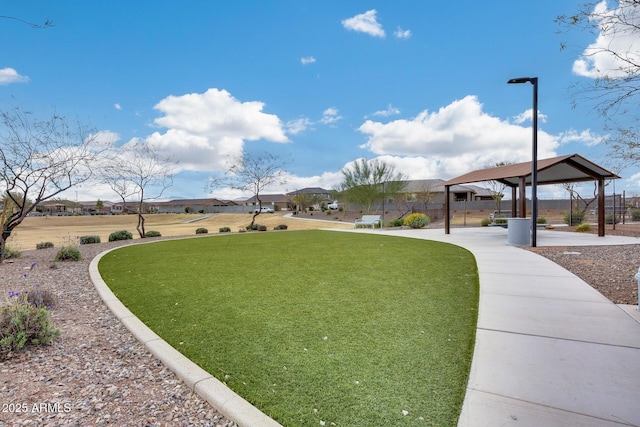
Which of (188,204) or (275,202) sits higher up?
(275,202)

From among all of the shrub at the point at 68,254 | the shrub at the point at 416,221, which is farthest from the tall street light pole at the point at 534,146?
the shrub at the point at 68,254

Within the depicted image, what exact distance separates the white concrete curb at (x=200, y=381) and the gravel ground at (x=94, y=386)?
5cm

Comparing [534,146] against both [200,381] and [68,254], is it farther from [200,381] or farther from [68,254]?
[68,254]

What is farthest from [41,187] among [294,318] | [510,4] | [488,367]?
[510,4]

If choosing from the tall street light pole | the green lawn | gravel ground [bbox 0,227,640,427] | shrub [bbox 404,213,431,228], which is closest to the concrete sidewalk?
the green lawn

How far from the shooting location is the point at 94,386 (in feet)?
9.03

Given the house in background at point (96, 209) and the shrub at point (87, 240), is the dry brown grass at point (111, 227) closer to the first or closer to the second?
the shrub at point (87, 240)

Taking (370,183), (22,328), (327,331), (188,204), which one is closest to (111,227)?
(370,183)

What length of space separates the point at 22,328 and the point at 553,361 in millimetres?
5042

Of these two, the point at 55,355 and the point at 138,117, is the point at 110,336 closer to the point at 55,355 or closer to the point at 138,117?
the point at 55,355

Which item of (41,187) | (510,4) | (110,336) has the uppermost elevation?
(510,4)

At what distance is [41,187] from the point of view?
9367 mm

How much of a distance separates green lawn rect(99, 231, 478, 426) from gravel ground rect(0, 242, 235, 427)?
32 cm

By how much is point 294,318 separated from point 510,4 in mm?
9105
